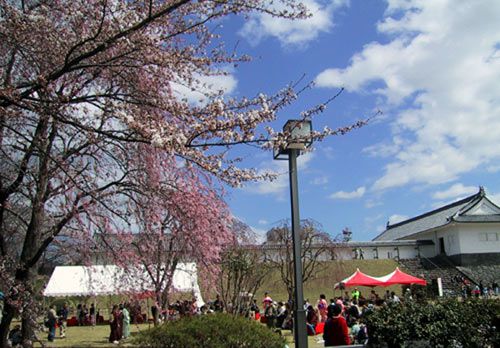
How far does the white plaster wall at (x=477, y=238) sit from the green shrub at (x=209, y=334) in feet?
119

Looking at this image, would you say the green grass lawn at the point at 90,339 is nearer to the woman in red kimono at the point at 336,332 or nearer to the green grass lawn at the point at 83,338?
the green grass lawn at the point at 83,338

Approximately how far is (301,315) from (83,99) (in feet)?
13.3

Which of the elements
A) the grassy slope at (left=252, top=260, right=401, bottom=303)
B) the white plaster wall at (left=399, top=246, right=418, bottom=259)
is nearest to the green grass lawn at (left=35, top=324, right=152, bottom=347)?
the grassy slope at (left=252, top=260, right=401, bottom=303)

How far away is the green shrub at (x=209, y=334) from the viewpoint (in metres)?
4.66

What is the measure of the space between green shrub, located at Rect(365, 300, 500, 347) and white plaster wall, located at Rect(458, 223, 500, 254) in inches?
1299

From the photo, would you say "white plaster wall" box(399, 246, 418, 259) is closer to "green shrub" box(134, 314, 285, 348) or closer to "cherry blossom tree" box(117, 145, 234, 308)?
"cherry blossom tree" box(117, 145, 234, 308)

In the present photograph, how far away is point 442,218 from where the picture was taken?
1602 inches

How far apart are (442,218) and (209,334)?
130 feet

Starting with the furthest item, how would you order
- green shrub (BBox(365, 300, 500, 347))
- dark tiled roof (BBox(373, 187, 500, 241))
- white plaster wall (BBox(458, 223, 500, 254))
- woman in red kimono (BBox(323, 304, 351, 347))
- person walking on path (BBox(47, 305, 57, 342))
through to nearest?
dark tiled roof (BBox(373, 187, 500, 241))
white plaster wall (BBox(458, 223, 500, 254))
person walking on path (BBox(47, 305, 57, 342))
woman in red kimono (BBox(323, 304, 351, 347))
green shrub (BBox(365, 300, 500, 347))

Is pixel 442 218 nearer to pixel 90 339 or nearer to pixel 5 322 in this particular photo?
pixel 90 339

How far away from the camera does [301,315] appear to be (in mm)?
6848

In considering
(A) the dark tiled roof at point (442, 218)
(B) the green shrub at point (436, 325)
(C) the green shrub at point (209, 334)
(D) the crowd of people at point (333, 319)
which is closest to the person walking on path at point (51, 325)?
(D) the crowd of people at point (333, 319)

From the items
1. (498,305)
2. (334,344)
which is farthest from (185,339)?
(498,305)

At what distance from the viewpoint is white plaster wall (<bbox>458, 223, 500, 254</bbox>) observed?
37.5 metres
